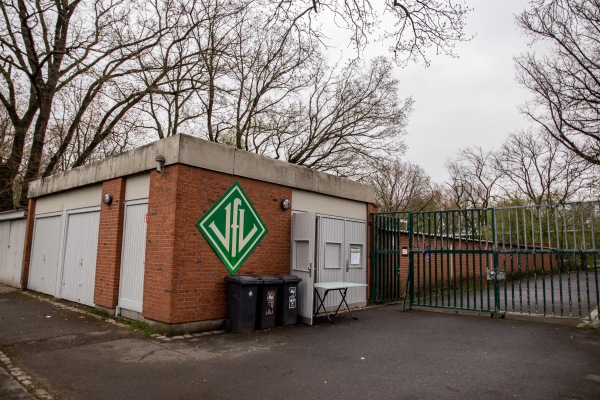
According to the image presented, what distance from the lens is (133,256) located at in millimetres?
8195

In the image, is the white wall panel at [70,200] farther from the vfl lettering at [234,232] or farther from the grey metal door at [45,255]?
the vfl lettering at [234,232]

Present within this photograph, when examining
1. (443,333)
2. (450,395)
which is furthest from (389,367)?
(443,333)

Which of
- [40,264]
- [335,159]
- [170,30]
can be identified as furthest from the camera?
[335,159]

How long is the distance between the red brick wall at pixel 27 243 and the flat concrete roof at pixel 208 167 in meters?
1.31

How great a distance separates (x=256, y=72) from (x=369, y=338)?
14279mm

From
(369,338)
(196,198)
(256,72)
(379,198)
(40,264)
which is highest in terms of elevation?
(256,72)

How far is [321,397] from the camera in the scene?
422cm

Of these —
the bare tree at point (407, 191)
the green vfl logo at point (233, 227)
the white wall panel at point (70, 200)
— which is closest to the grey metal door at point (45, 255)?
the white wall panel at point (70, 200)

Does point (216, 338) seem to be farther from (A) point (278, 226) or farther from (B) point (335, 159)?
(B) point (335, 159)

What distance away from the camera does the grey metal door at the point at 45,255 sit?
Answer: 435 inches

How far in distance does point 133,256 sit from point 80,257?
2.76 m

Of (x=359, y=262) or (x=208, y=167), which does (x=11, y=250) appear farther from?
(x=359, y=262)

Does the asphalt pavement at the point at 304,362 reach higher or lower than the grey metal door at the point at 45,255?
lower

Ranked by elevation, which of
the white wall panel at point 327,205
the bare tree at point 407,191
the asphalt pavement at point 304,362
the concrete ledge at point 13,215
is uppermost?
the bare tree at point 407,191
